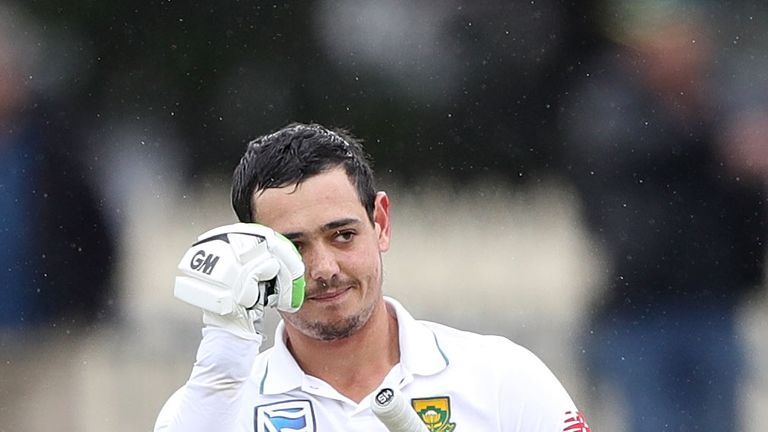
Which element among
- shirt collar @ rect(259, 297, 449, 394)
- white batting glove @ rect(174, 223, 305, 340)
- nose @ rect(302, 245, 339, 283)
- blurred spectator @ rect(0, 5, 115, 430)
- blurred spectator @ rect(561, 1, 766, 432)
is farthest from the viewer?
blurred spectator @ rect(0, 5, 115, 430)

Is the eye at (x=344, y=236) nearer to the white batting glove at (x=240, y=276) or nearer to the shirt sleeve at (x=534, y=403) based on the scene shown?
the white batting glove at (x=240, y=276)

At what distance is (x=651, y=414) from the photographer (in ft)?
14.2

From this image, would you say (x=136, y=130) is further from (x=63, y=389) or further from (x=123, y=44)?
(x=63, y=389)

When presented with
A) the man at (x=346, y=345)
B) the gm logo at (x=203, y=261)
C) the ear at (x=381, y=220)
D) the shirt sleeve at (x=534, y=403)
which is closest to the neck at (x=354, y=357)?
the man at (x=346, y=345)

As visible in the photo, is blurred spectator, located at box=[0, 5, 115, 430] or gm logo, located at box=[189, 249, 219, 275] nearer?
gm logo, located at box=[189, 249, 219, 275]

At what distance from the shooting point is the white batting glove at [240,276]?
224 centimetres

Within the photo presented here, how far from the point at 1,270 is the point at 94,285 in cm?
31

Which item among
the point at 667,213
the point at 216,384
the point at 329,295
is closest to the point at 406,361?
the point at 329,295

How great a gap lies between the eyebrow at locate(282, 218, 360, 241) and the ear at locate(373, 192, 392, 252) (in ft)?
0.31

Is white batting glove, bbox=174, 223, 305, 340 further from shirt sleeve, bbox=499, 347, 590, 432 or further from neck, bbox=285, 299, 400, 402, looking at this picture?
shirt sleeve, bbox=499, 347, 590, 432

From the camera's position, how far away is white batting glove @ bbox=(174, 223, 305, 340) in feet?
7.34

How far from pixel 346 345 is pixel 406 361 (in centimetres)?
11

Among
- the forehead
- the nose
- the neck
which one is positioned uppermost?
the forehead

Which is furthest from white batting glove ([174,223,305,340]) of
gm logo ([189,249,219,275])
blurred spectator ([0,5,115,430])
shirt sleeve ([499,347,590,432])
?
blurred spectator ([0,5,115,430])
